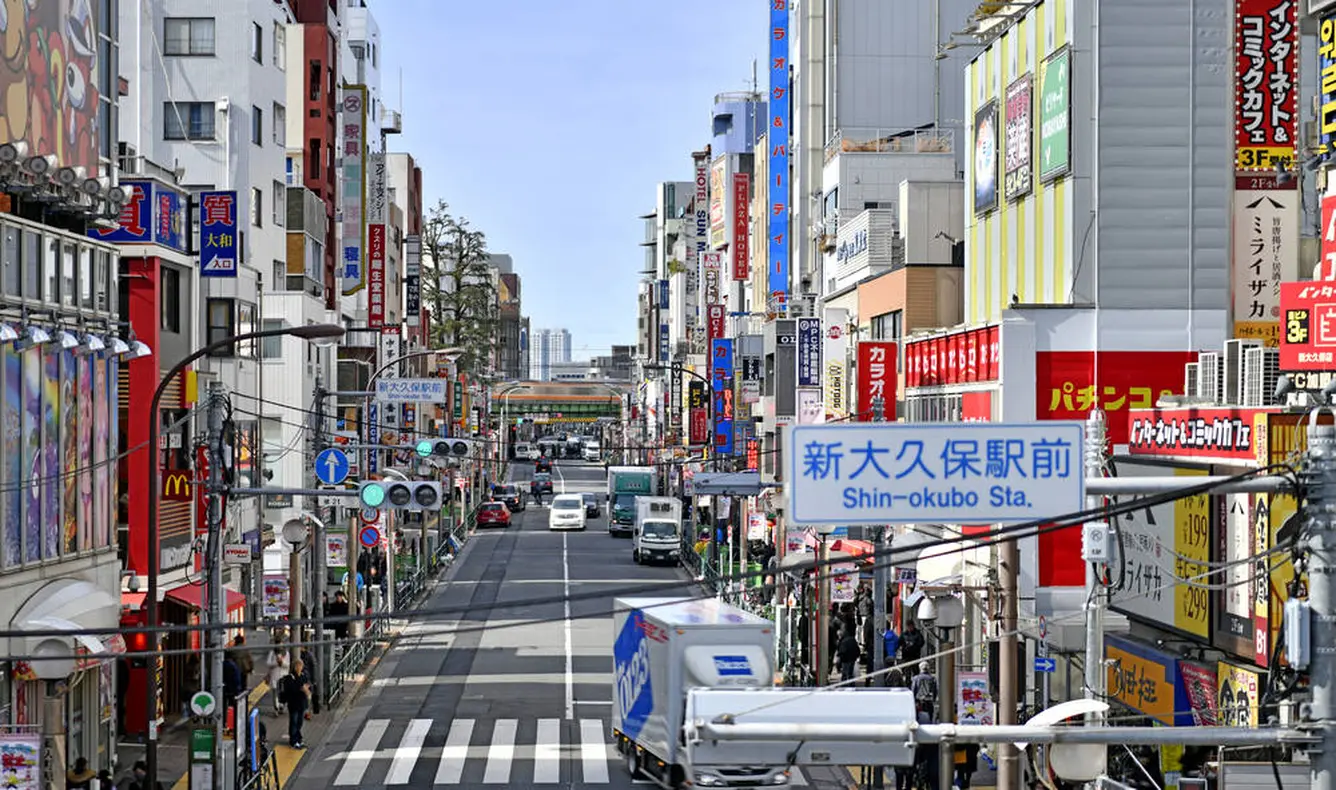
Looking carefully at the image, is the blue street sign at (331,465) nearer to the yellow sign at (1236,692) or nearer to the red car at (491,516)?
the yellow sign at (1236,692)

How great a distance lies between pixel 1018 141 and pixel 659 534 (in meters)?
37.5

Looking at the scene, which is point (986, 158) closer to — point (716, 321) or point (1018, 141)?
point (1018, 141)

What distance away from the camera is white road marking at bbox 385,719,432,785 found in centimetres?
3119

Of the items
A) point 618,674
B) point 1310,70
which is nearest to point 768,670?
point 618,674

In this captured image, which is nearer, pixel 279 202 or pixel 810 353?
pixel 810 353

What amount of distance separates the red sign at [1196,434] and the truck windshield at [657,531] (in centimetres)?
4384

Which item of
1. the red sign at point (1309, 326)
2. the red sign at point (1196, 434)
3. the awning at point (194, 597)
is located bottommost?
the awning at point (194, 597)

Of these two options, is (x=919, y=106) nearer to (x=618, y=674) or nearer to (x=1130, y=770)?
(x=618, y=674)

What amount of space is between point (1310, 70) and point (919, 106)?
3170cm

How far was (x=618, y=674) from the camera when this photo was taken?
103ft

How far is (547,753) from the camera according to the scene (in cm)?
3359

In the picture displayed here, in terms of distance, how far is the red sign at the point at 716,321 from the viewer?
96562 millimetres

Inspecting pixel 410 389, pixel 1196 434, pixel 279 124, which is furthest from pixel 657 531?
pixel 1196 434

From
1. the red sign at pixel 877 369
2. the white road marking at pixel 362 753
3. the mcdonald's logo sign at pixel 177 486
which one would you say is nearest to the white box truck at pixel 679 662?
the white road marking at pixel 362 753
